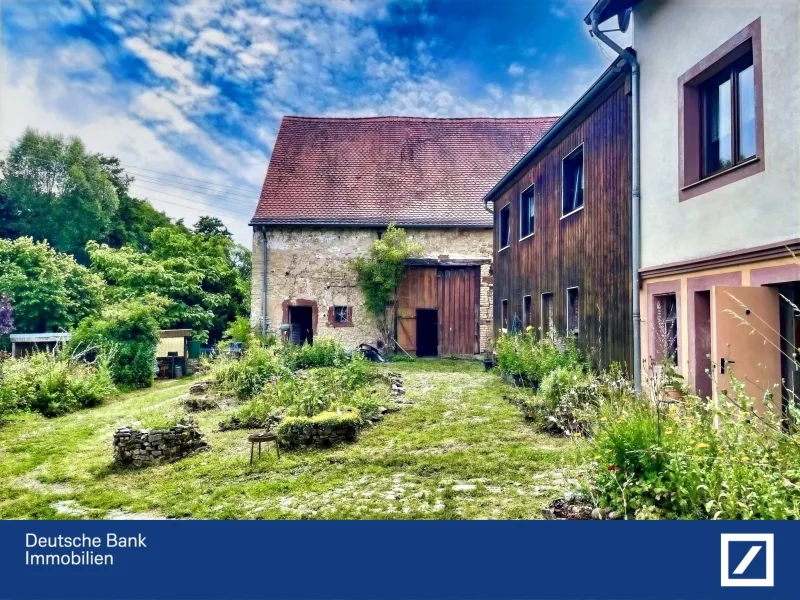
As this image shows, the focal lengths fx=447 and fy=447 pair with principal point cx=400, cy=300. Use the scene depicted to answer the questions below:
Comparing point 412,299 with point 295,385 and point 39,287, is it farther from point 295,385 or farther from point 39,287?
point 39,287

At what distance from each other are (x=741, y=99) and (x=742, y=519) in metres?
4.11

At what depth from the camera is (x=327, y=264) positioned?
1612 centimetres

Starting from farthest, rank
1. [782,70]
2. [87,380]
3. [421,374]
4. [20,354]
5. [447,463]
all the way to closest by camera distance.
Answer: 1. [20,354]
2. [421,374]
3. [87,380]
4. [447,463]
5. [782,70]

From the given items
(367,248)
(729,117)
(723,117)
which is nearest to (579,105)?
(723,117)

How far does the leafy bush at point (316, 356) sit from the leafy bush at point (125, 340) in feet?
12.7

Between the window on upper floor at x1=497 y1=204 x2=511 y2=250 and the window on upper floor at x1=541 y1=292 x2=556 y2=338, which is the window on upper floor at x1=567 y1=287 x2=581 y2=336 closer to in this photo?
the window on upper floor at x1=541 y1=292 x2=556 y2=338

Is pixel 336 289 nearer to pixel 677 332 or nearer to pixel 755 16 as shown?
pixel 677 332

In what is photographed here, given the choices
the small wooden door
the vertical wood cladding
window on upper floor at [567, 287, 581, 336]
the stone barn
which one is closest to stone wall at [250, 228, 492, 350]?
the stone barn

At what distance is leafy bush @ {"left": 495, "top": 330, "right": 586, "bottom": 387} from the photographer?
7.66 meters

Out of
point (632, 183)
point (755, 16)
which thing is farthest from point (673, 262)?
point (755, 16)

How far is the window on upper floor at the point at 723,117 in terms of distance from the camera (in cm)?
412

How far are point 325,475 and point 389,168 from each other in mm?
14996

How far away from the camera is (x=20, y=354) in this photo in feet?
44.7
